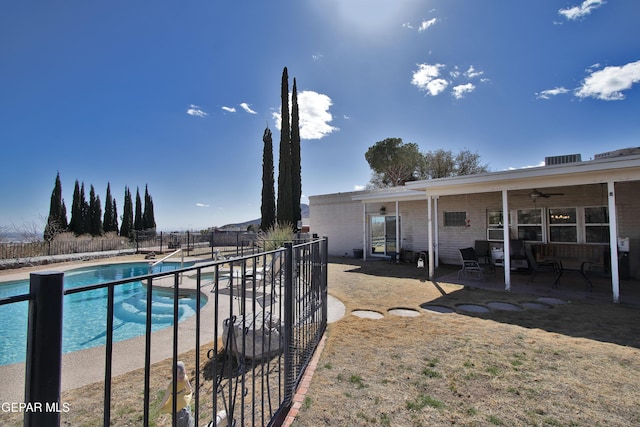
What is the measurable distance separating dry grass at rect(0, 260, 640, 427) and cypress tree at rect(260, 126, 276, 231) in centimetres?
1609

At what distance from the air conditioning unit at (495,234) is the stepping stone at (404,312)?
22.9 ft

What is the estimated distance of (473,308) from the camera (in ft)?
18.8

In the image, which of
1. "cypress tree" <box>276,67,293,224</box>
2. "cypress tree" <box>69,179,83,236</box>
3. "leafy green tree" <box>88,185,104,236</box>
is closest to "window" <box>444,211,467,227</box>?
"cypress tree" <box>276,67,293,224</box>

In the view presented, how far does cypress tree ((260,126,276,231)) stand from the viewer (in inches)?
814

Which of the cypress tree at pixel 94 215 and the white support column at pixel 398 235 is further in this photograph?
the cypress tree at pixel 94 215

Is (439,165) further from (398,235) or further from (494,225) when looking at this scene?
(494,225)

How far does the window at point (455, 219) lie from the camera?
37.0ft

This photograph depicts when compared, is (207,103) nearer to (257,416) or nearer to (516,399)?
(257,416)

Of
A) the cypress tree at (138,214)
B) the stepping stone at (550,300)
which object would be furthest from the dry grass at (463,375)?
the cypress tree at (138,214)

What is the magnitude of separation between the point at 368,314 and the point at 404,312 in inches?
28.7

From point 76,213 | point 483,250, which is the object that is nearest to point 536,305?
point 483,250

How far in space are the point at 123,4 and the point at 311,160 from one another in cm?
1365

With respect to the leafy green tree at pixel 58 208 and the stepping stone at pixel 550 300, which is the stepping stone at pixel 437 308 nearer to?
the stepping stone at pixel 550 300

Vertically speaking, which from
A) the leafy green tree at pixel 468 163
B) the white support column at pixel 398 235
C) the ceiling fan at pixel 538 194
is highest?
the leafy green tree at pixel 468 163
